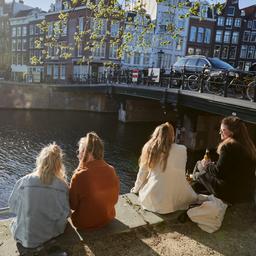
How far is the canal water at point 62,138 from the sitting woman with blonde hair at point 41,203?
23.7 ft

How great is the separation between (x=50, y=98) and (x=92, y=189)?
27.7 meters

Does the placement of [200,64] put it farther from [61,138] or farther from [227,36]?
[227,36]

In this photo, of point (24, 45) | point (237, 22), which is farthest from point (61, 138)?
point (237, 22)

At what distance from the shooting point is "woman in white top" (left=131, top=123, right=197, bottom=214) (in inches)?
144

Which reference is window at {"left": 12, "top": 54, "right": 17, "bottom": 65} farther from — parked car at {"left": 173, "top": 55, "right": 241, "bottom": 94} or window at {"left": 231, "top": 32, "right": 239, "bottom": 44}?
parked car at {"left": 173, "top": 55, "right": 241, "bottom": 94}

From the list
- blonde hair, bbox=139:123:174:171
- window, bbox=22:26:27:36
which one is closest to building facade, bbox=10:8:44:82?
window, bbox=22:26:27:36

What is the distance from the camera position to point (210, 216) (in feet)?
11.6

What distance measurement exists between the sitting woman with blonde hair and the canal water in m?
7.22

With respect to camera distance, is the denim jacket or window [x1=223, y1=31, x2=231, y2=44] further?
window [x1=223, y1=31, x2=231, y2=44]

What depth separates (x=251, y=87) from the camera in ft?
33.8

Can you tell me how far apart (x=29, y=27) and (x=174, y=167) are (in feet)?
142

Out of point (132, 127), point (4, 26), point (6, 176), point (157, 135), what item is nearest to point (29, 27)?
point (4, 26)

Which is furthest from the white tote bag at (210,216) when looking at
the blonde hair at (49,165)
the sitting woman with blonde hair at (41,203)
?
the blonde hair at (49,165)

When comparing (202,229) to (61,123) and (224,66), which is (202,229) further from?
(61,123)
